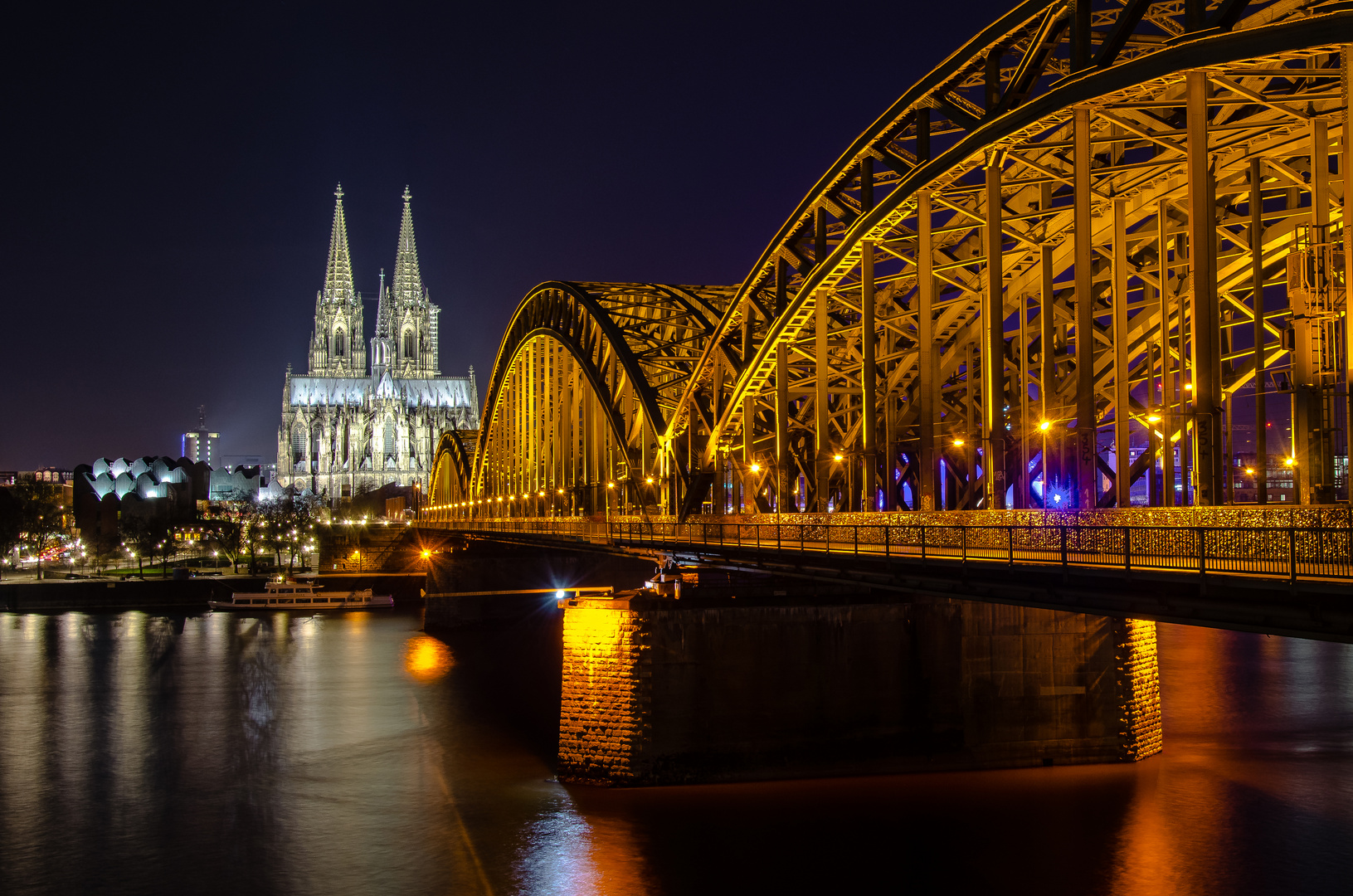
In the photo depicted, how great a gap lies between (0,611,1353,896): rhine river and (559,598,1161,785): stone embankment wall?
752mm

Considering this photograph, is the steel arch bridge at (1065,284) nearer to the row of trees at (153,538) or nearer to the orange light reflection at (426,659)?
A: the orange light reflection at (426,659)

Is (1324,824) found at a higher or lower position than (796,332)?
lower

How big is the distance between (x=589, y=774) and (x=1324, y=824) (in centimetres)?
1719

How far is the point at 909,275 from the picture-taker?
4022cm

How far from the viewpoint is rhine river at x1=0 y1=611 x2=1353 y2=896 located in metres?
26.5

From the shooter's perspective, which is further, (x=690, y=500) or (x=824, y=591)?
(x=690, y=500)

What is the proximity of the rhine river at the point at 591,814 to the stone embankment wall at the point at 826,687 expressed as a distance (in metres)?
0.75

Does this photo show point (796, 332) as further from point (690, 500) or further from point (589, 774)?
point (589, 774)

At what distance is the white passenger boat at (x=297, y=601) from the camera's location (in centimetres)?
10081

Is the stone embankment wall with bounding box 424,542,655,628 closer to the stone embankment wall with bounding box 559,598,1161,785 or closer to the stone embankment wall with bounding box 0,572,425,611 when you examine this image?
the stone embankment wall with bounding box 0,572,425,611

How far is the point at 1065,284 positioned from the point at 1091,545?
65.4 ft

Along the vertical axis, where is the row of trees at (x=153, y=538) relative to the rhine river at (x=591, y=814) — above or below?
above

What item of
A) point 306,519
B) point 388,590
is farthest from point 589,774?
point 306,519

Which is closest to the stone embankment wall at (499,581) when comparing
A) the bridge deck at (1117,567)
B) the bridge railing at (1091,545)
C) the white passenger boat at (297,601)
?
the white passenger boat at (297,601)
